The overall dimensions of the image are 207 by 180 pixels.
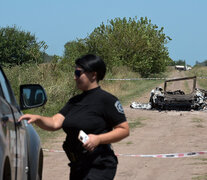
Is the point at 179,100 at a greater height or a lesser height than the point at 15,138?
lesser

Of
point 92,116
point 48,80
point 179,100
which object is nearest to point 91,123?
point 92,116

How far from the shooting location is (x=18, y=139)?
11.9 ft

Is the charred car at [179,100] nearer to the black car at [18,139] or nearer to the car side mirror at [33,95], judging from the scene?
the black car at [18,139]

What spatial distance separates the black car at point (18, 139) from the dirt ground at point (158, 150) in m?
3.48

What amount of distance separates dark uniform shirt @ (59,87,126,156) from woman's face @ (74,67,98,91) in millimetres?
44

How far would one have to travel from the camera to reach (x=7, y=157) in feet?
9.78

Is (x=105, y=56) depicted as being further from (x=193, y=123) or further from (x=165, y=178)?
(x=165, y=178)

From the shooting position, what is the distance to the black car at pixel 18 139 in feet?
9.89

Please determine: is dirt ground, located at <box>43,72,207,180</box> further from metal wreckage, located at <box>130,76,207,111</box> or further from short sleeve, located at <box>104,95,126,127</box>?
short sleeve, located at <box>104,95,126,127</box>

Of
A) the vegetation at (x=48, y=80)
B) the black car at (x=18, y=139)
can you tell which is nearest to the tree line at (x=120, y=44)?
the vegetation at (x=48, y=80)

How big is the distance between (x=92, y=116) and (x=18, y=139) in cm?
56

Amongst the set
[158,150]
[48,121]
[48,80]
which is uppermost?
[48,80]

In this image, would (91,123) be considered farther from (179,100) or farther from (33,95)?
(179,100)

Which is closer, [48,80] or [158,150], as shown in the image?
[158,150]
